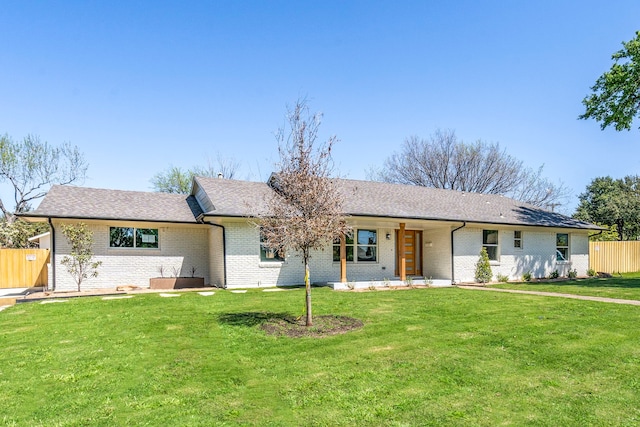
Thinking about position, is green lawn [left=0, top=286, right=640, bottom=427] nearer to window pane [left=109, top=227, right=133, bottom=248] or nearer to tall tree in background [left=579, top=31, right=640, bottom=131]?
window pane [left=109, top=227, right=133, bottom=248]

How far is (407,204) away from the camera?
1912 centimetres

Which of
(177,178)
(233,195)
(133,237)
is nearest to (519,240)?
(233,195)

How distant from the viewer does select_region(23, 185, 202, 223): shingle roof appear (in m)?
15.1

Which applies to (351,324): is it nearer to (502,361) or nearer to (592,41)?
(502,361)

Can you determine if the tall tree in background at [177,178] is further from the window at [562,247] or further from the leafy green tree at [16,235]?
the window at [562,247]

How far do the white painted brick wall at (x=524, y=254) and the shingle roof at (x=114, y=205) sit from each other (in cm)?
1214

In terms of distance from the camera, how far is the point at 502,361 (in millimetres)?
5902

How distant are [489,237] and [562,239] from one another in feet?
17.8

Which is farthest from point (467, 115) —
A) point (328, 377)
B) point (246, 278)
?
point (328, 377)

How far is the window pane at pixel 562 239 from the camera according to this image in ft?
70.7

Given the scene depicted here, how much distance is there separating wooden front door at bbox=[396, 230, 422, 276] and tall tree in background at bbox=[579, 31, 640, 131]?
11.3m

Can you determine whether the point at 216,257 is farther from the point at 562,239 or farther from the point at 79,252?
the point at 562,239

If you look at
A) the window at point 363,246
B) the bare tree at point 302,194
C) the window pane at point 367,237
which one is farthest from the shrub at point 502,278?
the bare tree at point 302,194

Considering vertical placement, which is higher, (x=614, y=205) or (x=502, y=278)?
(x=614, y=205)
